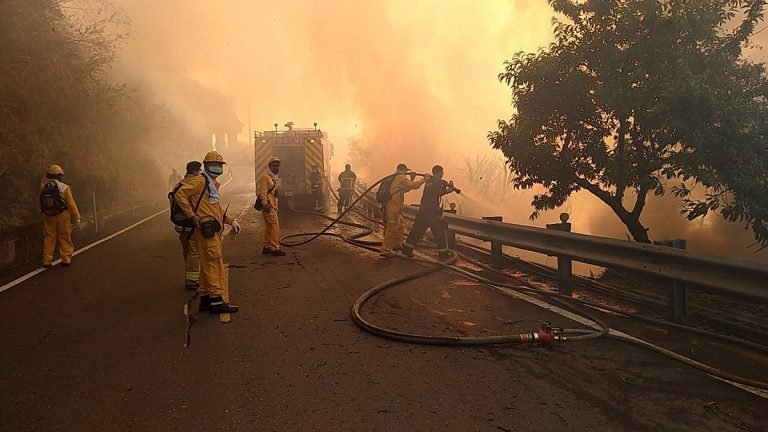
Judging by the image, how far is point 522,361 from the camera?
414 cm

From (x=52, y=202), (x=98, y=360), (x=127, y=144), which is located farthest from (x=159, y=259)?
(x=127, y=144)

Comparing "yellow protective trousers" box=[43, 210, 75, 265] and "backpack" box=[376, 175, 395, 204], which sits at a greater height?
"backpack" box=[376, 175, 395, 204]

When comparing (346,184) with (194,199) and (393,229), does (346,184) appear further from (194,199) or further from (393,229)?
(194,199)

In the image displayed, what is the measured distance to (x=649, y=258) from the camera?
5367 mm

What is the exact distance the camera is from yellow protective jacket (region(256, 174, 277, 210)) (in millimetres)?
9523

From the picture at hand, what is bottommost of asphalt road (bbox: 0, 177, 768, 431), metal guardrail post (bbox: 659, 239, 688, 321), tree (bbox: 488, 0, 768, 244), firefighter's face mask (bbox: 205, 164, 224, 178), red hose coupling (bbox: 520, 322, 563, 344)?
asphalt road (bbox: 0, 177, 768, 431)

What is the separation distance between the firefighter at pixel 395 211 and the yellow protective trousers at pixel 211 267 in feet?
12.7

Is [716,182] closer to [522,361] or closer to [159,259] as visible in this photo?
[522,361]

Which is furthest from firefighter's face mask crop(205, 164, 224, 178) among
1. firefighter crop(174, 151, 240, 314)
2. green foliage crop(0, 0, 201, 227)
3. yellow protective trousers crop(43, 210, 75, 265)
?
green foliage crop(0, 0, 201, 227)

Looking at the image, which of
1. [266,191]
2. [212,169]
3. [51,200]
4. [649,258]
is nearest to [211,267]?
[212,169]

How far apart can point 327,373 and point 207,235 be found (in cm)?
244

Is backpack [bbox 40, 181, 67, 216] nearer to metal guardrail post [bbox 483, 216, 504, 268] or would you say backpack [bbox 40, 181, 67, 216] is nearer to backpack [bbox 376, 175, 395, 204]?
backpack [bbox 376, 175, 395, 204]

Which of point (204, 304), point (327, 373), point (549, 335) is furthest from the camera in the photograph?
point (204, 304)

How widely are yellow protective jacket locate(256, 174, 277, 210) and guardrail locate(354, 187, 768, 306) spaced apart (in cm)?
399
